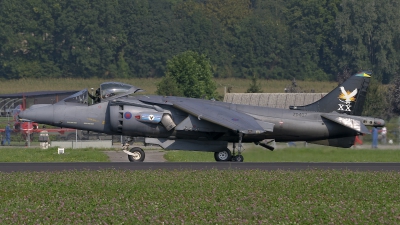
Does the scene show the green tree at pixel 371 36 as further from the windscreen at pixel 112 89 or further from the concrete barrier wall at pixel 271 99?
the windscreen at pixel 112 89

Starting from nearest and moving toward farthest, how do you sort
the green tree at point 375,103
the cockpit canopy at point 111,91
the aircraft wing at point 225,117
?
the aircraft wing at point 225,117 → the cockpit canopy at point 111,91 → the green tree at point 375,103

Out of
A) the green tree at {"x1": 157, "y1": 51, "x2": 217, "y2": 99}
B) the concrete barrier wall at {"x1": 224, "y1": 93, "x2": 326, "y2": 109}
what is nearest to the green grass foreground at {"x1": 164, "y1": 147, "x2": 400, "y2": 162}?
the concrete barrier wall at {"x1": 224, "y1": 93, "x2": 326, "y2": 109}

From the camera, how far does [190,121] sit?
2333 centimetres

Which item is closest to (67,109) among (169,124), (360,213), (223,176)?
(169,124)

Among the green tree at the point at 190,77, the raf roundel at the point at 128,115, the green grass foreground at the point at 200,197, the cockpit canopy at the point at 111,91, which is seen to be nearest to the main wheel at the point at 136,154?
the raf roundel at the point at 128,115

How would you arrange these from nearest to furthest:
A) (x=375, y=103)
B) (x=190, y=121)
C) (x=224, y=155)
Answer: (x=190, y=121) → (x=224, y=155) → (x=375, y=103)

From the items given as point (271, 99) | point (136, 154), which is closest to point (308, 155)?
point (136, 154)

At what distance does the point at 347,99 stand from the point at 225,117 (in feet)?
14.7

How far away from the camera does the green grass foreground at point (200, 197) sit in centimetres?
1184

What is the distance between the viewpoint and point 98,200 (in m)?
13.6

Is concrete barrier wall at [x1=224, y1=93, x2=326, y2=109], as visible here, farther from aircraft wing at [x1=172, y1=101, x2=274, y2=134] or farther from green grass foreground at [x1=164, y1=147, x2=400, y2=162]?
aircraft wing at [x1=172, y1=101, x2=274, y2=134]

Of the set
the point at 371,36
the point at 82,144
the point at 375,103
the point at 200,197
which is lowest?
the point at 200,197

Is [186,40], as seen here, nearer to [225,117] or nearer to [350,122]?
[350,122]

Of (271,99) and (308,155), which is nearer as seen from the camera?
(308,155)
